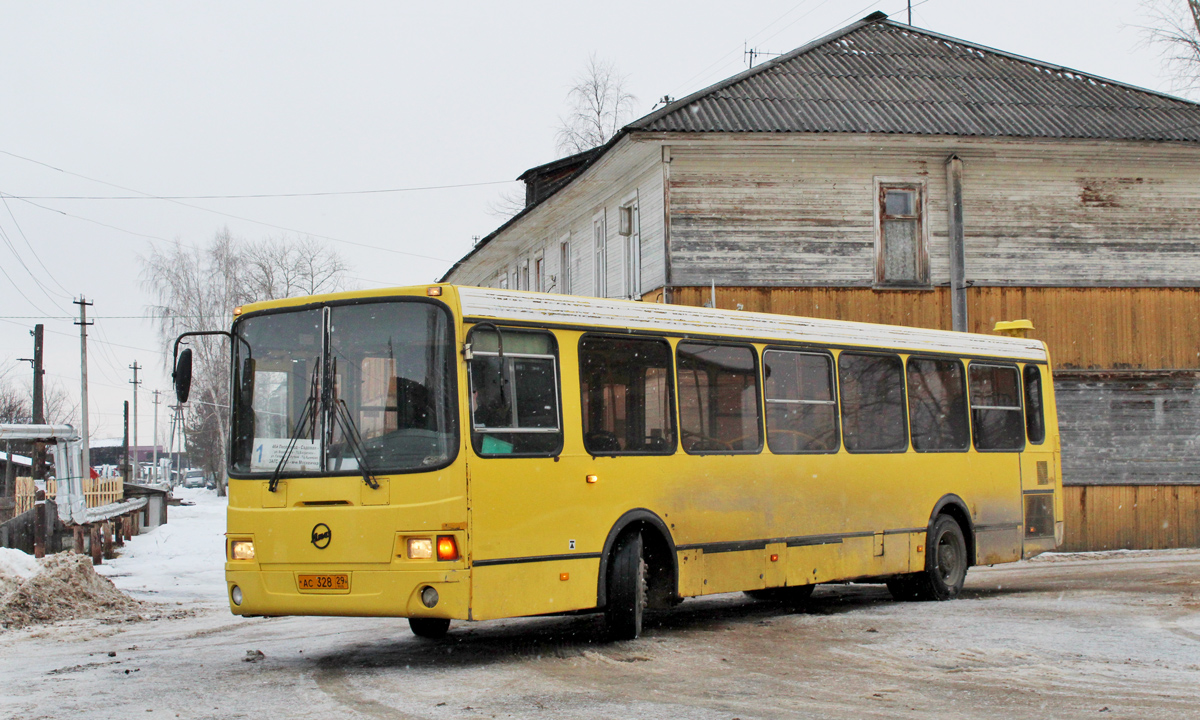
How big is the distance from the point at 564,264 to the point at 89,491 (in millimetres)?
11246

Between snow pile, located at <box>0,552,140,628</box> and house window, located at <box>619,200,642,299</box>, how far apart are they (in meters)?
10.5

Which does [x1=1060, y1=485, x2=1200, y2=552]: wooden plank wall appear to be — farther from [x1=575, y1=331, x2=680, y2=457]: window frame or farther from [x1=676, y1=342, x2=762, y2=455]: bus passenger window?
[x1=575, y1=331, x2=680, y2=457]: window frame

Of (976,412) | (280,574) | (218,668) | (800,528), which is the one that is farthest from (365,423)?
(976,412)

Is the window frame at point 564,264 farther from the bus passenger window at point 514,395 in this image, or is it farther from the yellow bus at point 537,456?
the bus passenger window at point 514,395

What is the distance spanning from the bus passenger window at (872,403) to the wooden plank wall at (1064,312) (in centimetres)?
774

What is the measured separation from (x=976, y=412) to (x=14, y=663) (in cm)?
981

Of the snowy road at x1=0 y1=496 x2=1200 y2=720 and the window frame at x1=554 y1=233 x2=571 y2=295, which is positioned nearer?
the snowy road at x1=0 y1=496 x2=1200 y2=720

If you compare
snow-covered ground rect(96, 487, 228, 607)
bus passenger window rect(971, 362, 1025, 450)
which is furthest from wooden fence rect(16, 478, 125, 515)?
bus passenger window rect(971, 362, 1025, 450)

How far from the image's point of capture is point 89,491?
2686cm

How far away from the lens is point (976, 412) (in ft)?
45.9

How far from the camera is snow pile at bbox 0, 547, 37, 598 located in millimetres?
13164

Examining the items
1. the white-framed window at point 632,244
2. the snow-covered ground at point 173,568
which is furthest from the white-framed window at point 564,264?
the snow-covered ground at point 173,568

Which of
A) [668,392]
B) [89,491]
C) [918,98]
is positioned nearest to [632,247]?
[918,98]

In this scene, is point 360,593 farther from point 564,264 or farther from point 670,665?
point 564,264
